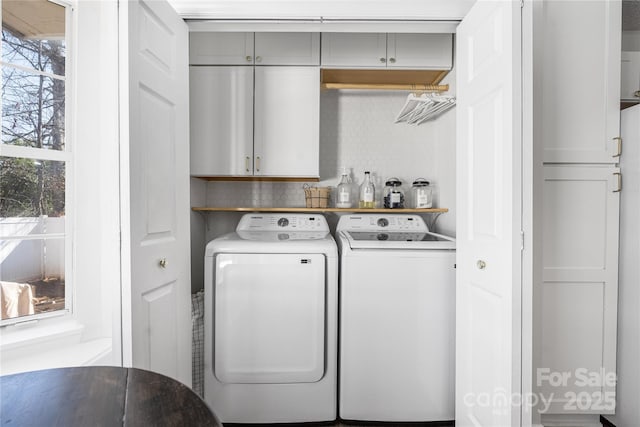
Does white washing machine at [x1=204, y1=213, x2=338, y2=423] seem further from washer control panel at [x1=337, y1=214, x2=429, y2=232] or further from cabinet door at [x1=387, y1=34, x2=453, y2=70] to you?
cabinet door at [x1=387, y1=34, x2=453, y2=70]

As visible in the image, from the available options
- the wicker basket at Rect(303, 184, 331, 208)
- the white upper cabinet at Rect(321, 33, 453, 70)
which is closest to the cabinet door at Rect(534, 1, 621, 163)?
the white upper cabinet at Rect(321, 33, 453, 70)

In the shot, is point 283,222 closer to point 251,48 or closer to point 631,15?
point 251,48

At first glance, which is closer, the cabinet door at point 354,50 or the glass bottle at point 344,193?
the cabinet door at point 354,50

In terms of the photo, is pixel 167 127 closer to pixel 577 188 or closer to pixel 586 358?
pixel 577 188

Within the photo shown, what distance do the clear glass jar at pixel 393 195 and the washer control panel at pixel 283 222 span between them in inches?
18.3

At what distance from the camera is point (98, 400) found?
648mm

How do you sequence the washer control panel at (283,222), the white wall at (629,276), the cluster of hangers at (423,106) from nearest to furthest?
1. the white wall at (629,276)
2. the cluster of hangers at (423,106)
3. the washer control panel at (283,222)

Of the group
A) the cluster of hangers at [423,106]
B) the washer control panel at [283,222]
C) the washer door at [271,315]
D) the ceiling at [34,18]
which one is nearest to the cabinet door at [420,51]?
the cluster of hangers at [423,106]

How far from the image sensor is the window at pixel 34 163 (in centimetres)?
120

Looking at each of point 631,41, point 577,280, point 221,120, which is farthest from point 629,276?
point 221,120

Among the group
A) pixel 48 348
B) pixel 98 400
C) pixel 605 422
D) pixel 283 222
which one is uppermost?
Result: pixel 283 222

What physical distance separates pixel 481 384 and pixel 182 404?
4.17 feet

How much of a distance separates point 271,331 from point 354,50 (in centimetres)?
178

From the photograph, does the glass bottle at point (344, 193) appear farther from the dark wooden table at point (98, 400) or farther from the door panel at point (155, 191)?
the dark wooden table at point (98, 400)
